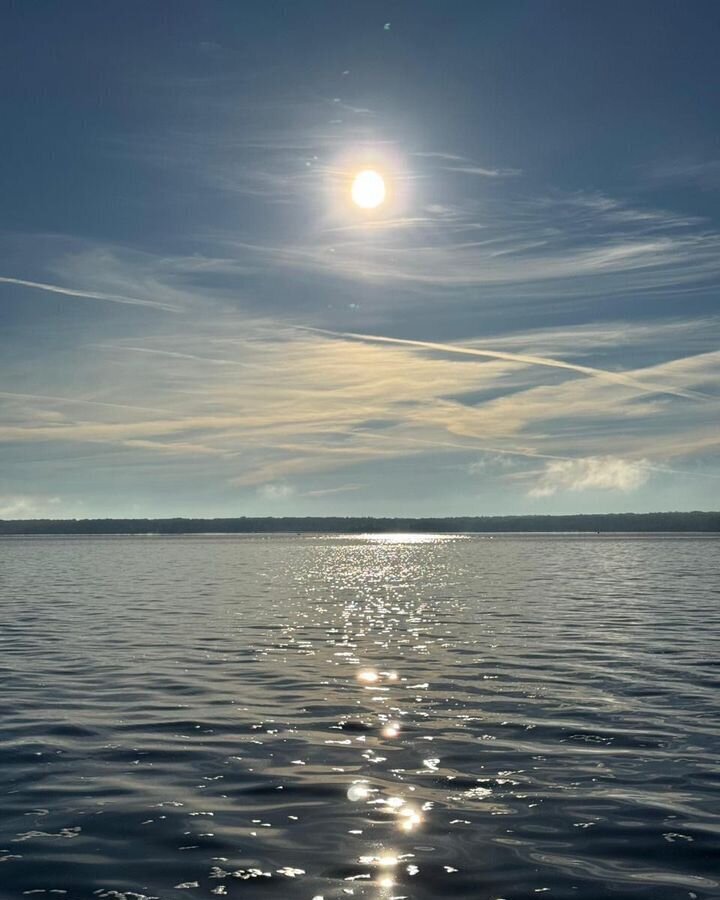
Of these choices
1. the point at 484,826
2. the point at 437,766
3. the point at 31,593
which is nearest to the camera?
the point at 484,826

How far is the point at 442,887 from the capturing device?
518 inches

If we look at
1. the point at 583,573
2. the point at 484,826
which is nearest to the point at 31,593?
the point at 583,573

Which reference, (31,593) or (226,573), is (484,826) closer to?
(31,593)

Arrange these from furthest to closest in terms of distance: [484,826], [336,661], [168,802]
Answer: [336,661] < [168,802] < [484,826]

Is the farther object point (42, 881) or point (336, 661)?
point (336, 661)

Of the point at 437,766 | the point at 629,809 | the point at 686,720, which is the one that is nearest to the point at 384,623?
the point at 686,720

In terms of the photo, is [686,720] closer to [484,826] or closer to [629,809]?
[629,809]

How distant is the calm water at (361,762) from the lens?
1382cm

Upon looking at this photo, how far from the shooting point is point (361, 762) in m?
20.0

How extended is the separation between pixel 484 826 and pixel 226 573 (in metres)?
86.0

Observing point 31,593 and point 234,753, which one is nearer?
point 234,753

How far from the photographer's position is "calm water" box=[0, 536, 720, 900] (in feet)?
45.3

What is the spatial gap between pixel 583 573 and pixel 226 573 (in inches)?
1357

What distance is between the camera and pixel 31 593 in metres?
71.1
